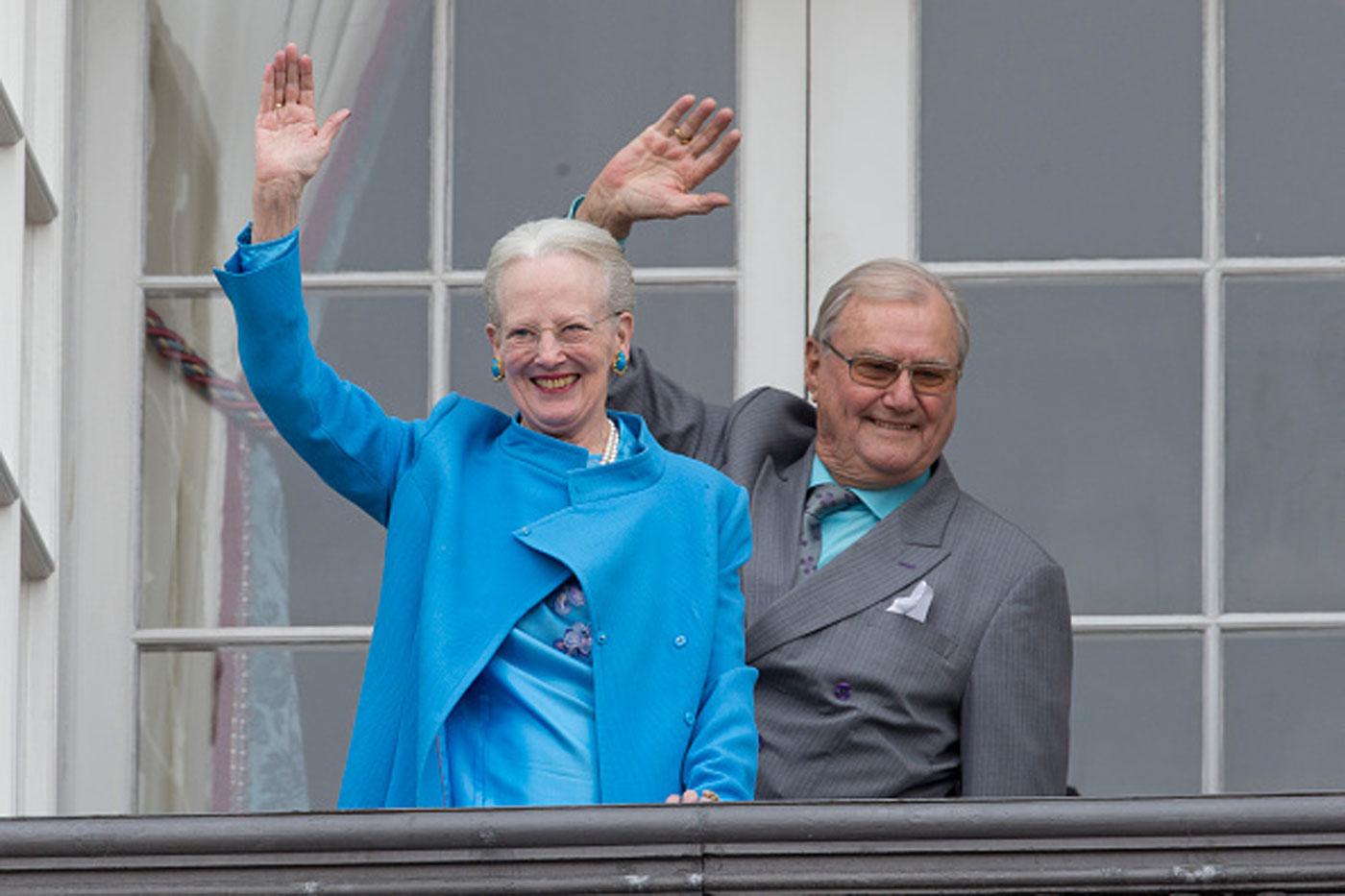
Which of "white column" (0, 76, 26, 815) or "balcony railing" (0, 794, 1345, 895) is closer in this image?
"balcony railing" (0, 794, 1345, 895)

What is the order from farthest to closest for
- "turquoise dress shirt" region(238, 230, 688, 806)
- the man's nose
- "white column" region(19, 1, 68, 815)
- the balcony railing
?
"white column" region(19, 1, 68, 815) → the man's nose → "turquoise dress shirt" region(238, 230, 688, 806) → the balcony railing

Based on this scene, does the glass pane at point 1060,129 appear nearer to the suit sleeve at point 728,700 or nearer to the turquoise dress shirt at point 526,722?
the suit sleeve at point 728,700

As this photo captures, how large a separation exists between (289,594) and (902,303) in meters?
1.33

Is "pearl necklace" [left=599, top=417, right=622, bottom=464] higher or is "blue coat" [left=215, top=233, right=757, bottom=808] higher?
"pearl necklace" [left=599, top=417, right=622, bottom=464]

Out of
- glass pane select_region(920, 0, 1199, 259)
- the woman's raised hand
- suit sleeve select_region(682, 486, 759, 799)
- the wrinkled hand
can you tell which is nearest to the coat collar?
suit sleeve select_region(682, 486, 759, 799)

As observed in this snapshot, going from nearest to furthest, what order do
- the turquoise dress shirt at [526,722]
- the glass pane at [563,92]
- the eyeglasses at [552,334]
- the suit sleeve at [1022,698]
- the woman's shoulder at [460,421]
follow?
the turquoise dress shirt at [526,722]
the eyeglasses at [552,334]
the woman's shoulder at [460,421]
the suit sleeve at [1022,698]
the glass pane at [563,92]

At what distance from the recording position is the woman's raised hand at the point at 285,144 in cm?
494

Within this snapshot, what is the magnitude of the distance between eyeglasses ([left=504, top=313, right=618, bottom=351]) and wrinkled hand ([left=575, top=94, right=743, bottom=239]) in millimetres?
632

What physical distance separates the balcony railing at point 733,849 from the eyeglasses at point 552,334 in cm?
75

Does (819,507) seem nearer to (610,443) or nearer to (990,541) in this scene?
(990,541)

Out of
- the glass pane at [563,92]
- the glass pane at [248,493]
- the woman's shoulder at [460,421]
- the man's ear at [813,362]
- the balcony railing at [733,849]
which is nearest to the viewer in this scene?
the balcony railing at [733,849]

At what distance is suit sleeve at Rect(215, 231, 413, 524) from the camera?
4879 mm

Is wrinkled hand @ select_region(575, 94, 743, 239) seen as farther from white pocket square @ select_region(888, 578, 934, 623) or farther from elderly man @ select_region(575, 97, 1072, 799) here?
white pocket square @ select_region(888, 578, 934, 623)

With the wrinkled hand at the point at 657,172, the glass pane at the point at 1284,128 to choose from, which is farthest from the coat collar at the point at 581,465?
the glass pane at the point at 1284,128
